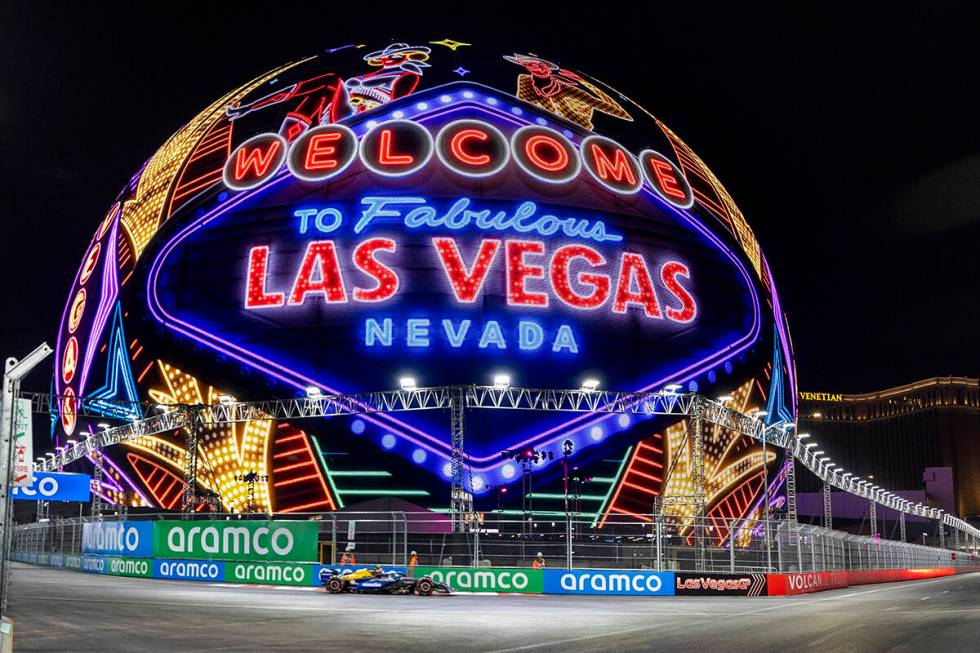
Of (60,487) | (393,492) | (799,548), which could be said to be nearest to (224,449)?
(393,492)

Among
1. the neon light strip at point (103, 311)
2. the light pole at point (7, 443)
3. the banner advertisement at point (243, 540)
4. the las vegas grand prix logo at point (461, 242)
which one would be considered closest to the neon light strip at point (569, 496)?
the las vegas grand prix logo at point (461, 242)

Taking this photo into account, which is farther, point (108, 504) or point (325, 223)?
point (108, 504)

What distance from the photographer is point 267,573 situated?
35812mm

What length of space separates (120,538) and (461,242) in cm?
2381

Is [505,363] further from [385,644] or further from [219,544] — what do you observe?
[385,644]

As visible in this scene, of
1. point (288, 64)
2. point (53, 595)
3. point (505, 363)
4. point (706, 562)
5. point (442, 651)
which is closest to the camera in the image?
point (442, 651)

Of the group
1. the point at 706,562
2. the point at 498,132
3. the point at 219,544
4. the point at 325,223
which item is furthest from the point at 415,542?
the point at 498,132

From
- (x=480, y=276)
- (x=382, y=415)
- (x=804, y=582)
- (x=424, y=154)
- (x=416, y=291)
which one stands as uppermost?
(x=424, y=154)

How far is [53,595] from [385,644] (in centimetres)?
1504

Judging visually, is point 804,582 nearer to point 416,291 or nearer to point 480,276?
point 480,276

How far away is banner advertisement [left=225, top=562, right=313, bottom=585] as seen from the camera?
114 feet

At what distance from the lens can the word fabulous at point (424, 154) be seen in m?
57.6

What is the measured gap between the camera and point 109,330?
197 feet

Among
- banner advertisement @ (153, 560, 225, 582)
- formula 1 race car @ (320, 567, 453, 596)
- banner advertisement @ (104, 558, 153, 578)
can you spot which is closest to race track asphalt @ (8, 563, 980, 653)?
formula 1 race car @ (320, 567, 453, 596)
